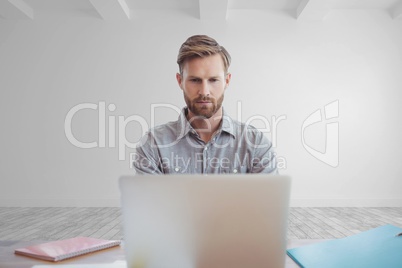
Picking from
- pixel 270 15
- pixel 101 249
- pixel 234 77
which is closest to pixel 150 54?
pixel 234 77

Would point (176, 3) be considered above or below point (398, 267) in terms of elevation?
above

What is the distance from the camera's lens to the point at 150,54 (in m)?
5.82

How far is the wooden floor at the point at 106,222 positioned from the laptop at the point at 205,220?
3.06 meters

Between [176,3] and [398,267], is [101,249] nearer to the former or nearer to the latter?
[398,267]

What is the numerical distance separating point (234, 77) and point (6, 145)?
3.41 meters

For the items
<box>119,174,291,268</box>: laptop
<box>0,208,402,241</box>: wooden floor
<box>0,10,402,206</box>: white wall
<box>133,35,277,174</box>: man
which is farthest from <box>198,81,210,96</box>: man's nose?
<box>0,10,402,206</box>: white wall

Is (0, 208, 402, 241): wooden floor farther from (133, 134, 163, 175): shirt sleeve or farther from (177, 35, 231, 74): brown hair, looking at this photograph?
(177, 35, 231, 74): brown hair

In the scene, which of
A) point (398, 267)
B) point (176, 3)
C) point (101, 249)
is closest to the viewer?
point (398, 267)

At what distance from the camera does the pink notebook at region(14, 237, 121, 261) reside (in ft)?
3.22

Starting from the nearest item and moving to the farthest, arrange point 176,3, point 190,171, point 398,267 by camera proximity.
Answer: point 398,267
point 190,171
point 176,3

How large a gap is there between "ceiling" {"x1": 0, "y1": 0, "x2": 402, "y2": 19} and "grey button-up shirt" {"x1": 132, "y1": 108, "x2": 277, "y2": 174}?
3838 mm

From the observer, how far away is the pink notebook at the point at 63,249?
98cm

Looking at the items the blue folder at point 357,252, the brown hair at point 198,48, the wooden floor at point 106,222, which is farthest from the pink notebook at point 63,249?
the wooden floor at point 106,222

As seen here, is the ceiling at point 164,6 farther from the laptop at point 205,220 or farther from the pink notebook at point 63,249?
the laptop at point 205,220
